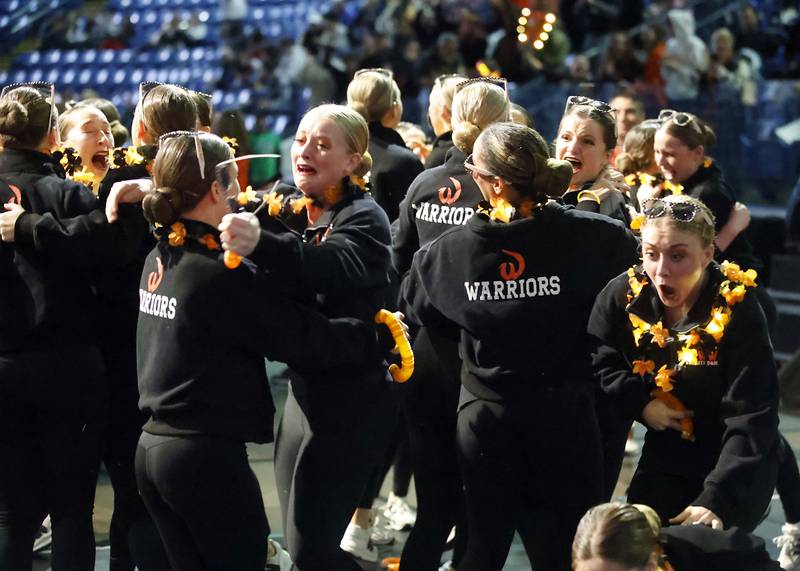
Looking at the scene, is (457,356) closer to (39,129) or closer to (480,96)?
(480,96)

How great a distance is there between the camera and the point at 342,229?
3467mm

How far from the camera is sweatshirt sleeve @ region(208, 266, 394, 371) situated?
3.12 metres

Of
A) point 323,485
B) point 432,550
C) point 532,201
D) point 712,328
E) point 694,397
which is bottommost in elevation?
point 432,550

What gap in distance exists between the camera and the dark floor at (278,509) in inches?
191

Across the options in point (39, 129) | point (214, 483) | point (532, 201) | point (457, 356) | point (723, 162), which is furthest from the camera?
point (723, 162)

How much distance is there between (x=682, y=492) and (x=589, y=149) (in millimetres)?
1365

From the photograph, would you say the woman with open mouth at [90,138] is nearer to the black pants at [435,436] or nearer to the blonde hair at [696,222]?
the black pants at [435,436]

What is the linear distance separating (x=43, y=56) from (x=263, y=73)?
4.44 metres

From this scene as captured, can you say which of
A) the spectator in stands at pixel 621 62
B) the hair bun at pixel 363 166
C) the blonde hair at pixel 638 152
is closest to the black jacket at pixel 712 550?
the hair bun at pixel 363 166

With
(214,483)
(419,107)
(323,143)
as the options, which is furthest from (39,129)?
(419,107)

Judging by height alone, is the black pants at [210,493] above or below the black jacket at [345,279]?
below

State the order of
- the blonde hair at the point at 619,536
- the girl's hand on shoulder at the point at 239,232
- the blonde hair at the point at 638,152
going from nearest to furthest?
the blonde hair at the point at 619,536 → the girl's hand on shoulder at the point at 239,232 → the blonde hair at the point at 638,152

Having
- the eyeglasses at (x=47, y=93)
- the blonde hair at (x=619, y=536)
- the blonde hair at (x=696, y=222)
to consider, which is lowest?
the blonde hair at (x=619, y=536)

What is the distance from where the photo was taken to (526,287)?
335cm
